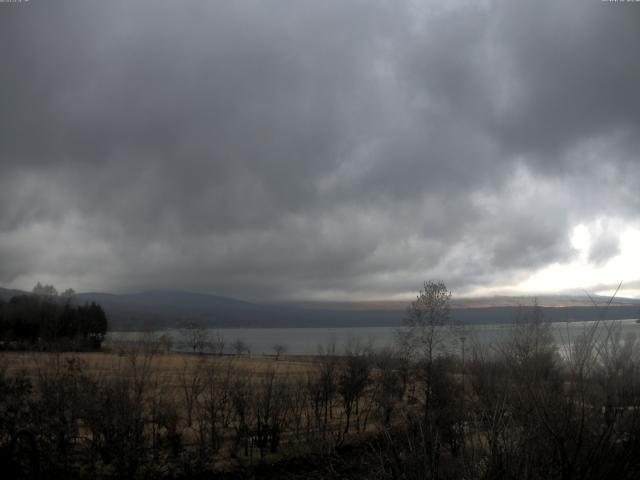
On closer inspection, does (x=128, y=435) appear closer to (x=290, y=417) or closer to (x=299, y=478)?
(x=299, y=478)

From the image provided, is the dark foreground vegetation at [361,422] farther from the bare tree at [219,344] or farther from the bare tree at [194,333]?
the bare tree at [194,333]

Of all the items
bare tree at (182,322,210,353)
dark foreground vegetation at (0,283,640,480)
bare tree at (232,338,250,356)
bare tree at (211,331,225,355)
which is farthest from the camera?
bare tree at (182,322,210,353)

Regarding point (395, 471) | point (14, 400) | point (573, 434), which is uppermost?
point (573, 434)

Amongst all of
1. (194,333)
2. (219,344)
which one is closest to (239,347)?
(194,333)

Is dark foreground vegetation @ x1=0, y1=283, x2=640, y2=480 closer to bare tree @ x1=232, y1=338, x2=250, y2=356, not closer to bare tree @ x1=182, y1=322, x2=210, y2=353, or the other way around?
bare tree @ x1=232, y1=338, x2=250, y2=356

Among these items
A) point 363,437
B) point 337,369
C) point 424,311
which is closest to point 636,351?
point 363,437

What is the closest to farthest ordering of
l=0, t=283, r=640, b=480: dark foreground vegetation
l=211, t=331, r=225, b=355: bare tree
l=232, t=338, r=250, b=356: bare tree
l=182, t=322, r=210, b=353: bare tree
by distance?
l=0, t=283, r=640, b=480: dark foreground vegetation
l=211, t=331, r=225, b=355: bare tree
l=232, t=338, r=250, b=356: bare tree
l=182, t=322, r=210, b=353: bare tree

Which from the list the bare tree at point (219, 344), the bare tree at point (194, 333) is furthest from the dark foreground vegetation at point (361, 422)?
the bare tree at point (194, 333)

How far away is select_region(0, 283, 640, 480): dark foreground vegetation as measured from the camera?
539 cm

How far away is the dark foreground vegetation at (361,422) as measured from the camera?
17.7 ft

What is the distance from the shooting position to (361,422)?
31.9 m

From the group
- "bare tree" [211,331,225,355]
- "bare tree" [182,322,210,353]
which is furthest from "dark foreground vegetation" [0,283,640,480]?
"bare tree" [182,322,210,353]

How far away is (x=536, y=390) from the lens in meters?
5.88

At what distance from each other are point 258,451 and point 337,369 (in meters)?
10.3
